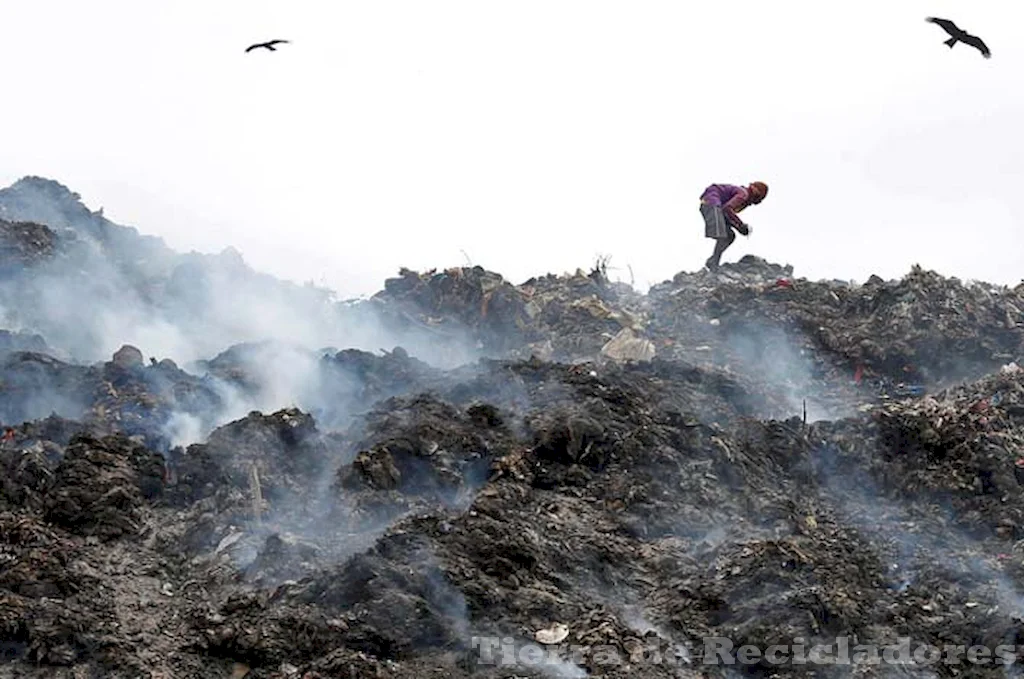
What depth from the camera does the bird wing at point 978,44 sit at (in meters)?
9.09

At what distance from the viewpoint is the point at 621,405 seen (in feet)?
31.3

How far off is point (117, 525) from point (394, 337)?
19.5 ft

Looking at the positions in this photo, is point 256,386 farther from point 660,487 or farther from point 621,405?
point 660,487

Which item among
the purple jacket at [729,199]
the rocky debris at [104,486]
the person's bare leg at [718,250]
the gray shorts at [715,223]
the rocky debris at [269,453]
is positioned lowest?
the rocky debris at [104,486]

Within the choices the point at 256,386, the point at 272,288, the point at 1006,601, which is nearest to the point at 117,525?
the point at 256,386

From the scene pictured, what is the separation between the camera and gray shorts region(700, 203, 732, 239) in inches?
545

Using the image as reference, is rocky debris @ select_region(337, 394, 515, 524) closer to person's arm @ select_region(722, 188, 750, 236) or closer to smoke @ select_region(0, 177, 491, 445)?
smoke @ select_region(0, 177, 491, 445)

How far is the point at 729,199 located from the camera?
1380cm

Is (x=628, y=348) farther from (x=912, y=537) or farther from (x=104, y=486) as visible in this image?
(x=104, y=486)

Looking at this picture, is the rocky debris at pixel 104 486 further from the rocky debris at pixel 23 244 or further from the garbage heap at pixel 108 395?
the rocky debris at pixel 23 244

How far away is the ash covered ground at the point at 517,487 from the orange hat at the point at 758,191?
123cm

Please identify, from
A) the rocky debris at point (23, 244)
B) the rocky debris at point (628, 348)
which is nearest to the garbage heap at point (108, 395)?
the rocky debris at point (23, 244)

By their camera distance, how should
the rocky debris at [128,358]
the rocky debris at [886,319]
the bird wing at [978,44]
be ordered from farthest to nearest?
the rocky debris at [886,319] → the rocky debris at [128,358] → the bird wing at [978,44]

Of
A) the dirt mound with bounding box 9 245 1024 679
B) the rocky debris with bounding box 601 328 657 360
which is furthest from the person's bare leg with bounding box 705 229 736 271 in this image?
the rocky debris with bounding box 601 328 657 360
